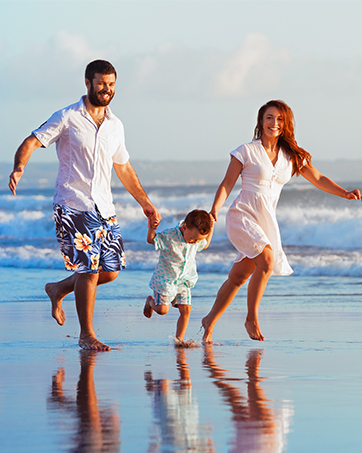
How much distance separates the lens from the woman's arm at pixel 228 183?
5.81 metres

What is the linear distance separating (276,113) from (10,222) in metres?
17.8

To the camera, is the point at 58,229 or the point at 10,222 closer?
the point at 58,229

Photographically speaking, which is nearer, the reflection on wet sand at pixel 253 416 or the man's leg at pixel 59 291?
Result: the reflection on wet sand at pixel 253 416

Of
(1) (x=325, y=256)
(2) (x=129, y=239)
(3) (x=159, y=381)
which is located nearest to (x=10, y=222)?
(2) (x=129, y=239)

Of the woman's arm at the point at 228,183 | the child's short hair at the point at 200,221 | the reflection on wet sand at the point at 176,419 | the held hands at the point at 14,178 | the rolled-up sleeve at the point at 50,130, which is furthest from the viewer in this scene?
the woman's arm at the point at 228,183

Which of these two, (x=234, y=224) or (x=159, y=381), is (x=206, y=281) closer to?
(x=234, y=224)

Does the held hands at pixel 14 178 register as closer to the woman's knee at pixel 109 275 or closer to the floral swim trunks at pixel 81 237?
the floral swim trunks at pixel 81 237

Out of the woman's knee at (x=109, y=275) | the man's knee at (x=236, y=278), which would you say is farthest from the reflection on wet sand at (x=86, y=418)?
the man's knee at (x=236, y=278)

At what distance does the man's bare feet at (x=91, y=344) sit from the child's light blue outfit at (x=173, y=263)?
25.4 inches

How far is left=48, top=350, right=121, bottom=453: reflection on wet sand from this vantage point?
111 inches

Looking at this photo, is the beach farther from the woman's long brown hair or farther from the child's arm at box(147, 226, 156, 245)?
the woman's long brown hair

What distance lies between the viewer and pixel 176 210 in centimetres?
2719

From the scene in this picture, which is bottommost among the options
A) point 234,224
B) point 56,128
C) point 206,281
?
point 206,281

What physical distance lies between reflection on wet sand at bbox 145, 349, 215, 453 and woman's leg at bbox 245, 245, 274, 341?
1489 mm
